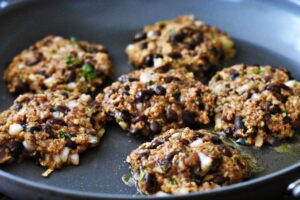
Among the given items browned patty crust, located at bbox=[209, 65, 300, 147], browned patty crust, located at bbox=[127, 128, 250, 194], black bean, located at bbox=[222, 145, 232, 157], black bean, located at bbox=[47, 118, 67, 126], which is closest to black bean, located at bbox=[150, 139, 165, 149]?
browned patty crust, located at bbox=[127, 128, 250, 194]

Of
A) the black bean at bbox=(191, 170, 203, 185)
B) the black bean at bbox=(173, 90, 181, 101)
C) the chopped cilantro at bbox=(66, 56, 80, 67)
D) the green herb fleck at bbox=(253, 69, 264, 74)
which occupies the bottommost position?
the black bean at bbox=(191, 170, 203, 185)

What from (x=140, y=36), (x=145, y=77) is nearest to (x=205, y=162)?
(x=145, y=77)

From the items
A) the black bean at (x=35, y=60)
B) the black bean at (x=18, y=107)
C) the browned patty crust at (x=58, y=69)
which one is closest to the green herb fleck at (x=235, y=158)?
the browned patty crust at (x=58, y=69)

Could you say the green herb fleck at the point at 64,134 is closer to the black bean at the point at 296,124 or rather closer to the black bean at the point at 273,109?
the black bean at the point at 273,109

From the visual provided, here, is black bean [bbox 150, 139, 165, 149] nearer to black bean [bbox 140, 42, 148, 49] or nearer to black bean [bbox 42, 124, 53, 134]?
black bean [bbox 42, 124, 53, 134]

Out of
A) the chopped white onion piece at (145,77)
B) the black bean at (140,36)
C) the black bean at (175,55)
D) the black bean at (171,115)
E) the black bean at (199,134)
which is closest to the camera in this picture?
the black bean at (199,134)

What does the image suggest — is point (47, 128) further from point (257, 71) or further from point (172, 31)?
point (257, 71)
